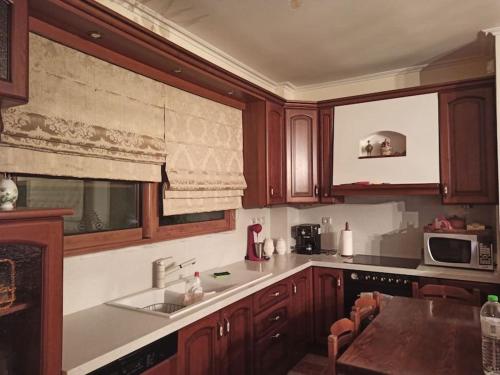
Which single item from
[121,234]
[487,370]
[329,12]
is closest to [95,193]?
[121,234]

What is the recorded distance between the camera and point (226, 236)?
3074 mm

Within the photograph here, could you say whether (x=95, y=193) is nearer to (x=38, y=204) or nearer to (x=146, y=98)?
(x=38, y=204)

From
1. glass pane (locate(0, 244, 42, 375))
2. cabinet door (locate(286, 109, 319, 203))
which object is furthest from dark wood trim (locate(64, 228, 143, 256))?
cabinet door (locate(286, 109, 319, 203))

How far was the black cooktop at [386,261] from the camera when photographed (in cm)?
302

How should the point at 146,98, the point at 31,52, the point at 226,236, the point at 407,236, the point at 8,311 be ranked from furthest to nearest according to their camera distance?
the point at 407,236, the point at 226,236, the point at 146,98, the point at 31,52, the point at 8,311

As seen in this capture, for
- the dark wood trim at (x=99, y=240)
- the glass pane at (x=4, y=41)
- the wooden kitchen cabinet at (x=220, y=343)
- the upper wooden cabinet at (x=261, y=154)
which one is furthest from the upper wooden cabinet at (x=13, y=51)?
the upper wooden cabinet at (x=261, y=154)

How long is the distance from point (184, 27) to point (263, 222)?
1.89m

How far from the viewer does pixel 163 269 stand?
2.35 m

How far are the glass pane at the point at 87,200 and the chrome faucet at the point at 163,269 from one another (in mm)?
284

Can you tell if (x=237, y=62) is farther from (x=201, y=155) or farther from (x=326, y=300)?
(x=326, y=300)

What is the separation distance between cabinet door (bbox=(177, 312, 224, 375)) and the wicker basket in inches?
32.8

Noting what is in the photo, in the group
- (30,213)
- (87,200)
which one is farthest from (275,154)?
(30,213)

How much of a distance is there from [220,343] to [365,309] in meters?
0.84

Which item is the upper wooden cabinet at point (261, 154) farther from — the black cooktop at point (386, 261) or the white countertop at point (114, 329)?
the black cooktop at point (386, 261)
